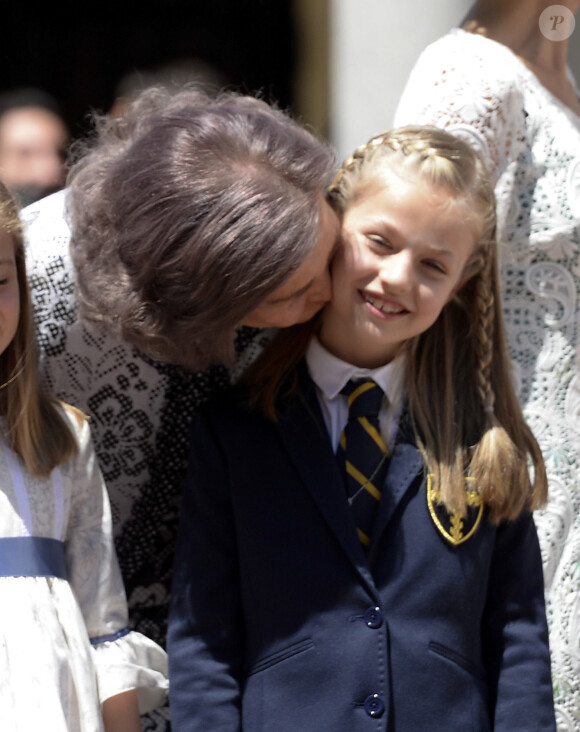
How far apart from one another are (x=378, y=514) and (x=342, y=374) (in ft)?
0.84

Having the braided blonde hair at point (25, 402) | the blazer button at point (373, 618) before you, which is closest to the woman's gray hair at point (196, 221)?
the braided blonde hair at point (25, 402)

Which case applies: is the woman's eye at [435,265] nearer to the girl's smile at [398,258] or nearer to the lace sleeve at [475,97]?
the girl's smile at [398,258]

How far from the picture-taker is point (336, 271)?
214 cm

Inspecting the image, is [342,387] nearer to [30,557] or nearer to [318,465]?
[318,465]

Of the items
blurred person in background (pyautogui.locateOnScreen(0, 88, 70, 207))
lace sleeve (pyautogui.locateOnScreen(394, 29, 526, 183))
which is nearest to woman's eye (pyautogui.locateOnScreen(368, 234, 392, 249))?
lace sleeve (pyautogui.locateOnScreen(394, 29, 526, 183))

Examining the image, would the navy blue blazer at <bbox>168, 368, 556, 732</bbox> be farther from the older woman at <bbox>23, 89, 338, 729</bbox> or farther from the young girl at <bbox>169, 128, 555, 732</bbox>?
the older woman at <bbox>23, 89, 338, 729</bbox>

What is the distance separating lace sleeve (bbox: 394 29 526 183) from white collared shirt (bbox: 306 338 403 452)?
46 cm

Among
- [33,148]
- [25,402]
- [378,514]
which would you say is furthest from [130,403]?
[33,148]

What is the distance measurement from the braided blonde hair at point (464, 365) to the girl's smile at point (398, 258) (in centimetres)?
3

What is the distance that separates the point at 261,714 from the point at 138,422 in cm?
58

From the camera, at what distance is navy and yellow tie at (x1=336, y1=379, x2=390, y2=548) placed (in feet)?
6.92

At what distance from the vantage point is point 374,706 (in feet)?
6.50

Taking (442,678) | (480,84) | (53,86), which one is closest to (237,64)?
(53,86)

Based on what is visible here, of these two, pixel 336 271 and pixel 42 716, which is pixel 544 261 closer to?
pixel 336 271
